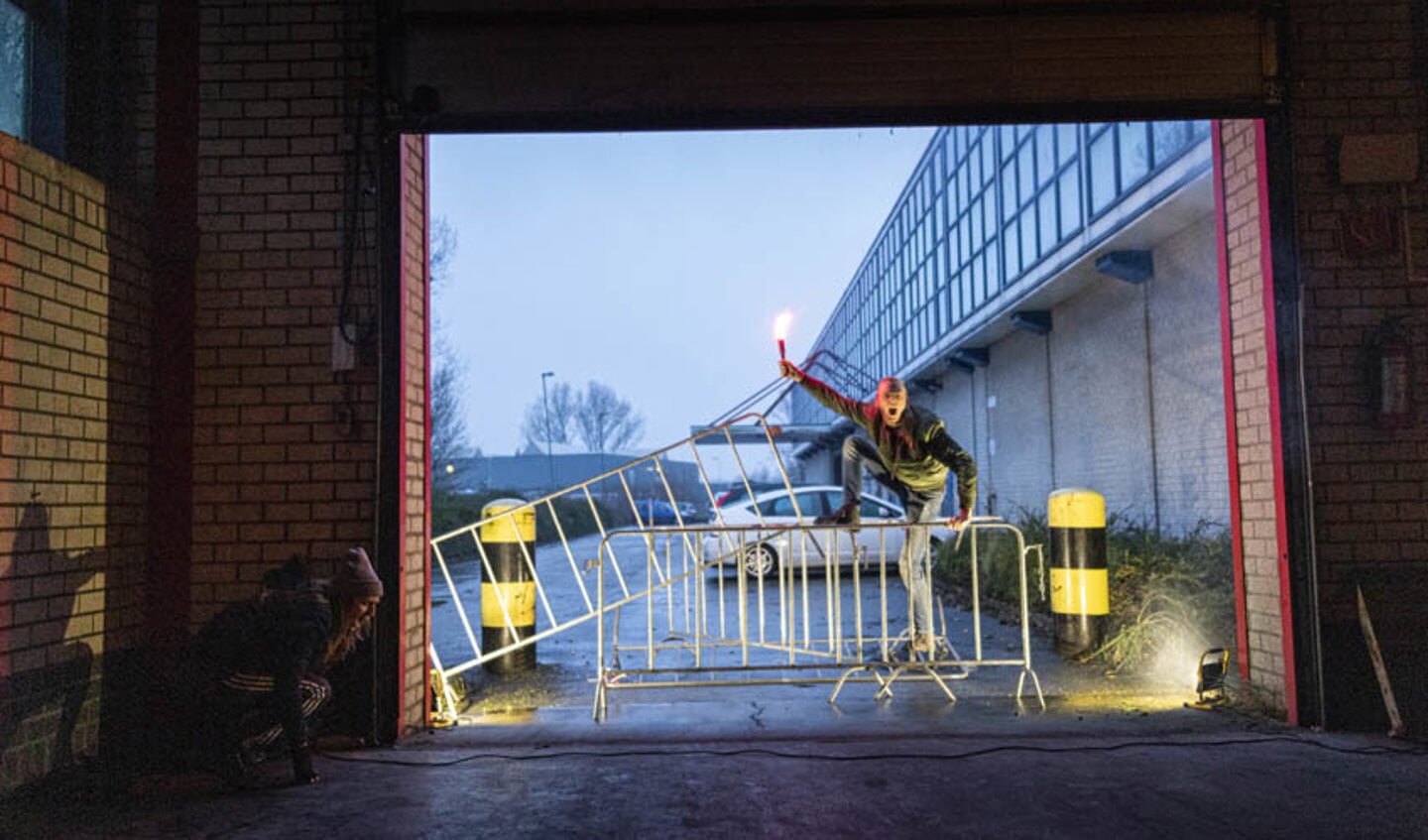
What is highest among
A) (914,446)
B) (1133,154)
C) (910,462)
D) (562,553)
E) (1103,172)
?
(1103,172)

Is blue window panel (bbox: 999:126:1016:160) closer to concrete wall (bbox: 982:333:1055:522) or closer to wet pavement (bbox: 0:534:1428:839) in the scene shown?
concrete wall (bbox: 982:333:1055:522)

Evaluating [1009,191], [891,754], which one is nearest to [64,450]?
[891,754]

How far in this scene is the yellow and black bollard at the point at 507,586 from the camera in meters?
7.04

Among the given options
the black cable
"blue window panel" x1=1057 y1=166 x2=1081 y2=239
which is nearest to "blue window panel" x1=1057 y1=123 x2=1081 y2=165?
"blue window panel" x1=1057 y1=166 x2=1081 y2=239

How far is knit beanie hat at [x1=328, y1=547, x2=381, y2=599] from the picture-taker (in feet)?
13.7

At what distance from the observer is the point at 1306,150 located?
16.8 feet

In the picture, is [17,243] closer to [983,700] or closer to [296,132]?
[296,132]

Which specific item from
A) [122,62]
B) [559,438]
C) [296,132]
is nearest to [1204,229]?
[296,132]

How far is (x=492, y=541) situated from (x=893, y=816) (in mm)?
4338

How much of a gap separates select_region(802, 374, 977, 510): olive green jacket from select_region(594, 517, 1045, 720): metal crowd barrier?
0.33 m

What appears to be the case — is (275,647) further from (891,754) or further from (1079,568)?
(1079,568)

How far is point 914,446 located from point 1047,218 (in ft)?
30.7

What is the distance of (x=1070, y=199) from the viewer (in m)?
13.1

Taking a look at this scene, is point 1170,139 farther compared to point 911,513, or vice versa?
point 1170,139
